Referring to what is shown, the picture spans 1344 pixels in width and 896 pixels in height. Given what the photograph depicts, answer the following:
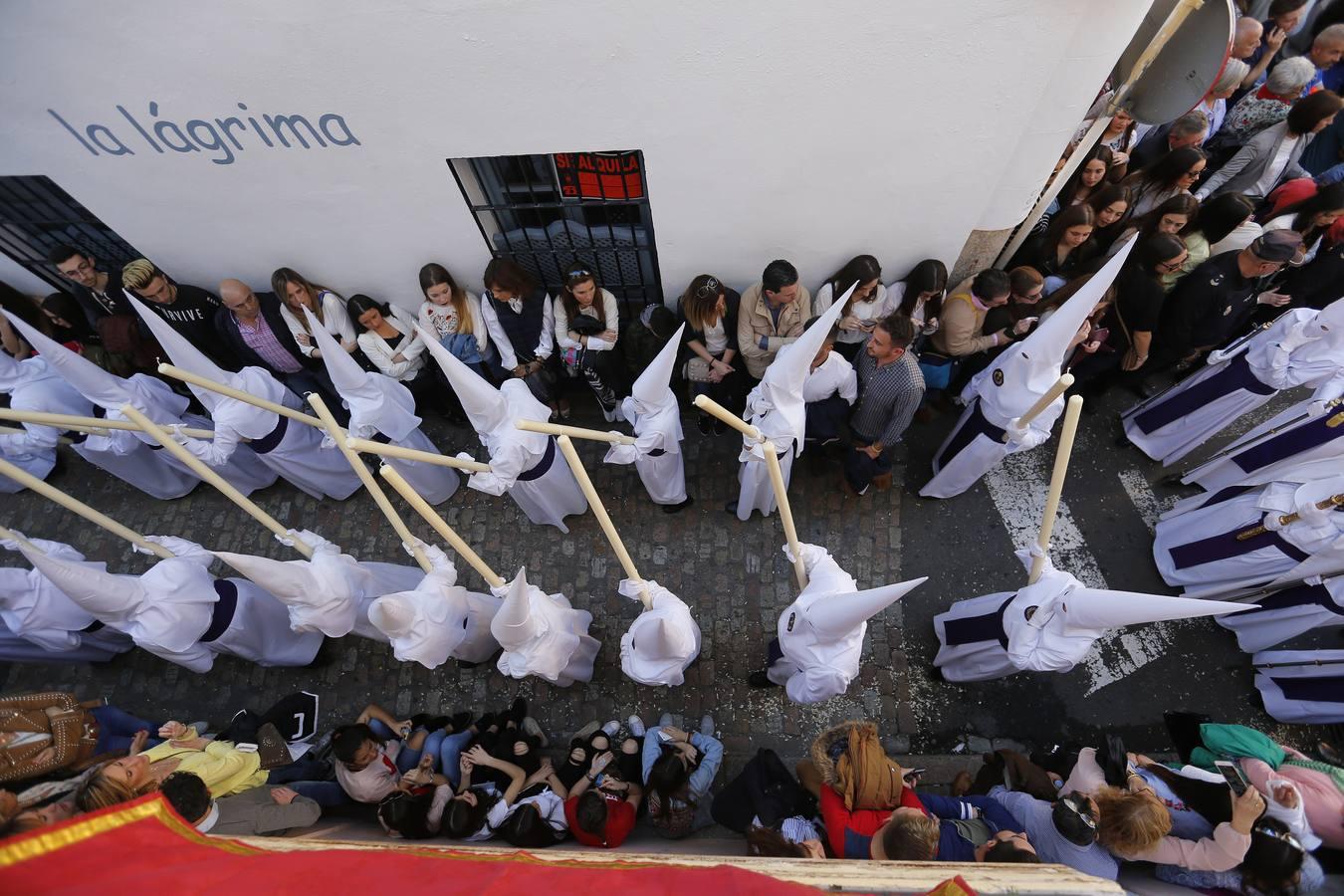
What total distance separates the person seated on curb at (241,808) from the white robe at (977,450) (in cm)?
471

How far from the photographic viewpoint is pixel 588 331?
4.91 m

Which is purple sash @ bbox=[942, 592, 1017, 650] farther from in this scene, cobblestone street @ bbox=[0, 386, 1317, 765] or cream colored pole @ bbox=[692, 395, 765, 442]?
cream colored pole @ bbox=[692, 395, 765, 442]

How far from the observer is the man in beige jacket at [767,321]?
471 centimetres

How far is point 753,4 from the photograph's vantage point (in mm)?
3455

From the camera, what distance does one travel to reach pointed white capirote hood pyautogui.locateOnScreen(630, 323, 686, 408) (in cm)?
380

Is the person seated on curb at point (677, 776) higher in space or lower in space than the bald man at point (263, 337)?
lower

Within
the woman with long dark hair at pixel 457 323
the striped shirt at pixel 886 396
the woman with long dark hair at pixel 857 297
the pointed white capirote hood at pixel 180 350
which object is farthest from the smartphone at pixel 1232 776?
the pointed white capirote hood at pixel 180 350

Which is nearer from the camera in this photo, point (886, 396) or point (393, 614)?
point (393, 614)

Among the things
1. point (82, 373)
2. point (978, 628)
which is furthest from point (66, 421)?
point (978, 628)

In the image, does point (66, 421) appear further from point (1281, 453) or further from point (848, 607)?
point (1281, 453)

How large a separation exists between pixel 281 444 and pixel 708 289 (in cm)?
345

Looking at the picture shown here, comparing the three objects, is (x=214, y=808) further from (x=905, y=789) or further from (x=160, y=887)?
(x=905, y=789)

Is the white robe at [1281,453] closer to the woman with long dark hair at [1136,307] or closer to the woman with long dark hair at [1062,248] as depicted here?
the woman with long dark hair at [1136,307]

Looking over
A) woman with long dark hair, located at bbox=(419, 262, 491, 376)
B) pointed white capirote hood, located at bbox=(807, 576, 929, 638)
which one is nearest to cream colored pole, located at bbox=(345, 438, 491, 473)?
woman with long dark hair, located at bbox=(419, 262, 491, 376)
